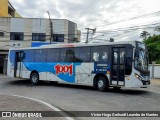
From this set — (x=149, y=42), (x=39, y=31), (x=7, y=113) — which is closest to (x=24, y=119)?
(x=7, y=113)

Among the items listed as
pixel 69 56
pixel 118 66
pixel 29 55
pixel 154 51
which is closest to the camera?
pixel 118 66

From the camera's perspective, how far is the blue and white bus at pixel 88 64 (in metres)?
16.2

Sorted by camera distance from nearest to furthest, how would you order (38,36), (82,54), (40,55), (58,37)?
(82,54) < (40,55) < (38,36) < (58,37)

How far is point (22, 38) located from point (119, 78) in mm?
30700

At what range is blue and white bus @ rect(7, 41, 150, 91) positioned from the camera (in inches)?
637

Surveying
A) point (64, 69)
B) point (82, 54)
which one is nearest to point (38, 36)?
point (64, 69)

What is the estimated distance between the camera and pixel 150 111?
10352 mm

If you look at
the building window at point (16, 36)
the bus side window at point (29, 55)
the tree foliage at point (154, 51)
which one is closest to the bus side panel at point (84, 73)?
the bus side window at point (29, 55)

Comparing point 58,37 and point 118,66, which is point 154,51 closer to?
point 58,37

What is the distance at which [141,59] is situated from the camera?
54.4 ft

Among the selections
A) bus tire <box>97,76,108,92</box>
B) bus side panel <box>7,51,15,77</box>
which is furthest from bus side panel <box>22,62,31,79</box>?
bus tire <box>97,76,108,92</box>

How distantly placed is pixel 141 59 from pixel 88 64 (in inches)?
138

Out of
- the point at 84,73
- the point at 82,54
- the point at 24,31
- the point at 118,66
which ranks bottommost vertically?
the point at 84,73

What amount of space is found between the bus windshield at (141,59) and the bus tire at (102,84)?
2.21 m
